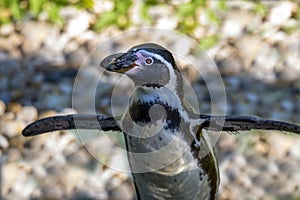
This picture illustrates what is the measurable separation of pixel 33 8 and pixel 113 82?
22.5 inches

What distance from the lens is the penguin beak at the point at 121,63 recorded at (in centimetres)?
165

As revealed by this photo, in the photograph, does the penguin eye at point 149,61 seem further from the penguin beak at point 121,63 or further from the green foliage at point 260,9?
the green foliage at point 260,9

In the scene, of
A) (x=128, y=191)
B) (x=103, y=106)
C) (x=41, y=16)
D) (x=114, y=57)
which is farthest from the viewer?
(x=41, y=16)

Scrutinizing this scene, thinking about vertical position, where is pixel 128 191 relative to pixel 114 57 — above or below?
below

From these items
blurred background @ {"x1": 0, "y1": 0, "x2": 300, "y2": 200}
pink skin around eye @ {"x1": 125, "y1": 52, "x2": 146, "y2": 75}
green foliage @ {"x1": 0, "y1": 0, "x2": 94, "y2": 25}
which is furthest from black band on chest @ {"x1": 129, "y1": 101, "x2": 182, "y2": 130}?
green foliage @ {"x1": 0, "y1": 0, "x2": 94, "y2": 25}

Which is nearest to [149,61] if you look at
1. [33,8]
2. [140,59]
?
[140,59]

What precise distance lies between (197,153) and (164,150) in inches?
4.5

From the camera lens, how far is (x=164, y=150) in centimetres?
177

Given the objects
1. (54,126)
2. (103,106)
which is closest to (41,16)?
(103,106)

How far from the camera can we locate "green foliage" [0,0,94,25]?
3.96 m

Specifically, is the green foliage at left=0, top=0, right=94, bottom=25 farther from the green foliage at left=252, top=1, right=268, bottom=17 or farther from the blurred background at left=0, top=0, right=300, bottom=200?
the green foliage at left=252, top=1, right=268, bottom=17

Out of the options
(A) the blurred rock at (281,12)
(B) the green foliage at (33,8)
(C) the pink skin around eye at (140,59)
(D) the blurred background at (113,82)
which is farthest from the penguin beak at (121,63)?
(A) the blurred rock at (281,12)

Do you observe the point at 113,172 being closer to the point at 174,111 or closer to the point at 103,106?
the point at 103,106

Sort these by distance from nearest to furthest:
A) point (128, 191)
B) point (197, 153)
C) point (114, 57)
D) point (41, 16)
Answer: point (114, 57) → point (197, 153) → point (128, 191) → point (41, 16)
